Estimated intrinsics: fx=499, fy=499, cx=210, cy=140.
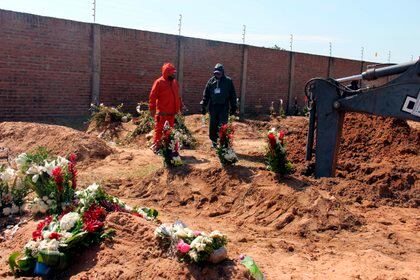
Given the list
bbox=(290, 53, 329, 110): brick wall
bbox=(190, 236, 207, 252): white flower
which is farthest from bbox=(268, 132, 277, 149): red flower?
bbox=(290, 53, 329, 110): brick wall

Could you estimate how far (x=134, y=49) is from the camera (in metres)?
14.8

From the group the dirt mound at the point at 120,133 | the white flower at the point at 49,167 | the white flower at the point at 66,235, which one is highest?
the white flower at the point at 49,167

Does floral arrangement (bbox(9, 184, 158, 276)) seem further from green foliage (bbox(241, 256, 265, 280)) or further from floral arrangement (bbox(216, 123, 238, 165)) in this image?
floral arrangement (bbox(216, 123, 238, 165))

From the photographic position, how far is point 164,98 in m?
9.48

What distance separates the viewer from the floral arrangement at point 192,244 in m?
3.85

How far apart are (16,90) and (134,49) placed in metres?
3.88

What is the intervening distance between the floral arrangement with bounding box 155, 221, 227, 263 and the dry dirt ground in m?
0.08

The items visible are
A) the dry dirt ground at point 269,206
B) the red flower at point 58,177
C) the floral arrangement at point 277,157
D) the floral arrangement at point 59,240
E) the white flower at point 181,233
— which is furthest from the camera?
the floral arrangement at point 277,157

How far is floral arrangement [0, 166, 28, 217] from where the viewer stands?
235 inches

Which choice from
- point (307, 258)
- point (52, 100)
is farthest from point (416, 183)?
point (52, 100)

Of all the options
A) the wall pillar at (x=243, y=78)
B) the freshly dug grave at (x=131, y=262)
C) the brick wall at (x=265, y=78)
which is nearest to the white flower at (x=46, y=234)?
the freshly dug grave at (x=131, y=262)

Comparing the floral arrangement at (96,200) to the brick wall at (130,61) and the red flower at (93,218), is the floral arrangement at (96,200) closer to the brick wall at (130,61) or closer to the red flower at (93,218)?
the red flower at (93,218)

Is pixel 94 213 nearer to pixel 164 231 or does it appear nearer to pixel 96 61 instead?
pixel 164 231

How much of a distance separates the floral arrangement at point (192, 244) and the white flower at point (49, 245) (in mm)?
844
